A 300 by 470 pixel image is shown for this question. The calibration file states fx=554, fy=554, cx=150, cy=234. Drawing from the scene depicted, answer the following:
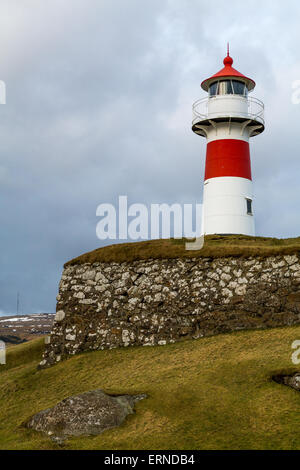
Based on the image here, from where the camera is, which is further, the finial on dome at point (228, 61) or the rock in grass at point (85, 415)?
the finial on dome at point (228, 61)

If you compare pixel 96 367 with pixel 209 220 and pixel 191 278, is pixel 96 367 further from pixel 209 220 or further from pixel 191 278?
pixel 209 220

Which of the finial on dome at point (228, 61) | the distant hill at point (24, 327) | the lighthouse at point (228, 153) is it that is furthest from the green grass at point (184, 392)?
the distant hill at point (24, 327)

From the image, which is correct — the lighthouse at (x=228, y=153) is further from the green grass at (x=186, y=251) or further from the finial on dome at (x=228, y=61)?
the green grass at (x=186, y=251)

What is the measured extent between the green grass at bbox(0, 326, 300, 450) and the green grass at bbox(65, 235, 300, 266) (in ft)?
11.0

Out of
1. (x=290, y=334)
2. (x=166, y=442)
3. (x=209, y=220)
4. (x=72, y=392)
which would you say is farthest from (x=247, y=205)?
(x=166, y=442)

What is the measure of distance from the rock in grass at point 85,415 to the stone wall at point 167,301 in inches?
257

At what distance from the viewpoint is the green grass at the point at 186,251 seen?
854 inches

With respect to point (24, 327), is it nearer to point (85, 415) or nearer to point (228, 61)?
point (228, 61)

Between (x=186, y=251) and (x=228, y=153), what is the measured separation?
11231 mm

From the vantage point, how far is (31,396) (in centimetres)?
1980

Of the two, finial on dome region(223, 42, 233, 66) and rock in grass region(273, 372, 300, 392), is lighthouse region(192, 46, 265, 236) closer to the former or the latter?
finial on dome region(223, 42, 233, 66)

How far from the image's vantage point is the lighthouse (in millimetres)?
31484

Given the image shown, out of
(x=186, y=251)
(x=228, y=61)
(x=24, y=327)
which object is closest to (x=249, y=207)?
(x=228, y=61)

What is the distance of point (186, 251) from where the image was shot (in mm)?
22656
